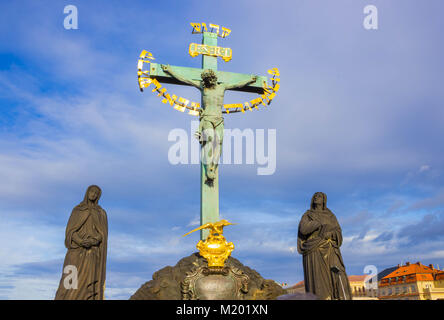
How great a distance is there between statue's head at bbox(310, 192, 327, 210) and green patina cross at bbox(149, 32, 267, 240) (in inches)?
138

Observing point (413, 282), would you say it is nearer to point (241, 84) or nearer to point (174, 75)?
point (241, 84)

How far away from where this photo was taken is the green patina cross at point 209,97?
11.1 m

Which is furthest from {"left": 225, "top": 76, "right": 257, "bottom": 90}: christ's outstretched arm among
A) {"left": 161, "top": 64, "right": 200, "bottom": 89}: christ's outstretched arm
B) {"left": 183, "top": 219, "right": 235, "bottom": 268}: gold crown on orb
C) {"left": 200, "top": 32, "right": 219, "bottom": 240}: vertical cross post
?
{"left": 183, "top": 219, "right": 235, "bottom": 268}: gold crown on orb

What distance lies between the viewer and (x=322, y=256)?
725 centimetres

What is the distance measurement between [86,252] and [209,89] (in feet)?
21.5

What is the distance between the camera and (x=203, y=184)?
11.2 m

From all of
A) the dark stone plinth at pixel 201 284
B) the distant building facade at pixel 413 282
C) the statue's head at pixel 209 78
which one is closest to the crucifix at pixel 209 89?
the statue's head at pixel 209 78

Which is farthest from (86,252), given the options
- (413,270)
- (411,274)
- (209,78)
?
(413,270)
